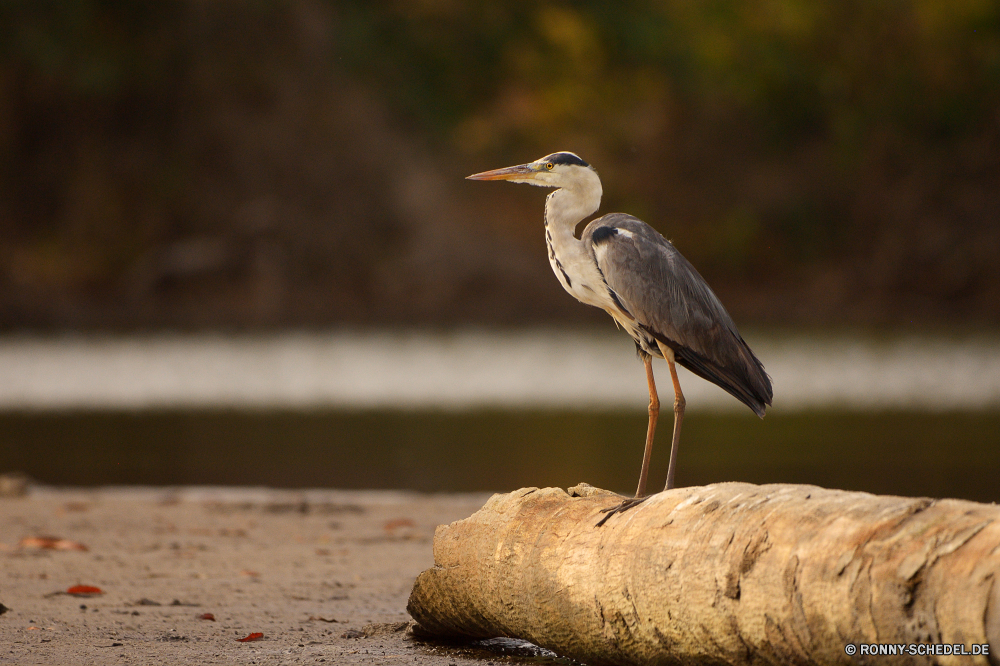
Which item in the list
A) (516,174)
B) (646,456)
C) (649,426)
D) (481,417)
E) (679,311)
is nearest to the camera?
(646,456)

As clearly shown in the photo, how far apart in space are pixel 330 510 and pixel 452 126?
32105 millimetres

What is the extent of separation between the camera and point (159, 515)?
7594 mm

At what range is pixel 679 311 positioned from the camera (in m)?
5.08

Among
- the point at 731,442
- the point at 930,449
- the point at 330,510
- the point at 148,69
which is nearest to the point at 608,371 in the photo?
the point at 731,442

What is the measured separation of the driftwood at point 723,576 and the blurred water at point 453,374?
1041 cm

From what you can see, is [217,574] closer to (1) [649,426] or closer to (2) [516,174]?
(1) [649,426]

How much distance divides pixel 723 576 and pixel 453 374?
49.8ft

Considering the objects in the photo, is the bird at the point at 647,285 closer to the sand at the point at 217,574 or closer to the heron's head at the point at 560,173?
the heron's head at the point at 560,173

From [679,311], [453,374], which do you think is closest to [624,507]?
[679,311]

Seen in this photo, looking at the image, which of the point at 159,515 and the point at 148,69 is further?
the point at 148,69

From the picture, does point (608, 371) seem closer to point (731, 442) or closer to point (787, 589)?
point (731, 442)

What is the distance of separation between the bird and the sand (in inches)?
60.2

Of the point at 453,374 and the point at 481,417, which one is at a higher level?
the point at 453,374

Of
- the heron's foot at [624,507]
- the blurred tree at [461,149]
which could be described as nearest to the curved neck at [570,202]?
the heron's foot at [624,507]
